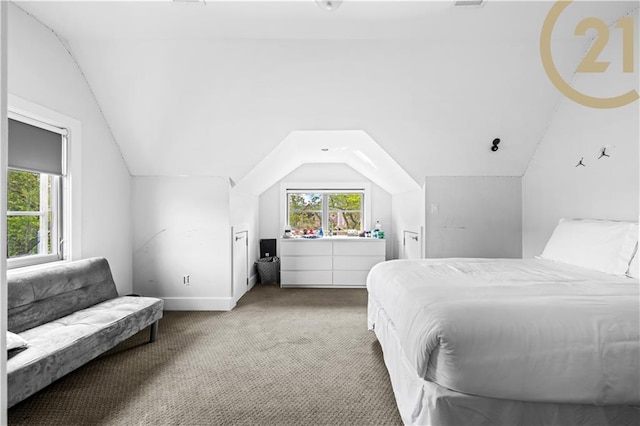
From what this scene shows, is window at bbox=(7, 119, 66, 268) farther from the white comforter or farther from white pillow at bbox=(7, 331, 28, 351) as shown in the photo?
the white comforter

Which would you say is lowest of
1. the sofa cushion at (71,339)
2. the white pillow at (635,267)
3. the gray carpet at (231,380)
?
the gray carpet at (231,380)

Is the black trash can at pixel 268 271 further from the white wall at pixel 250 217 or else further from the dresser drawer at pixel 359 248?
the dresser drawer at pixel 359 248

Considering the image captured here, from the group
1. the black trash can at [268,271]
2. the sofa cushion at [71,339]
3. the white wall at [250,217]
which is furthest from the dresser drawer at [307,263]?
the sofa cushion at [71,339]

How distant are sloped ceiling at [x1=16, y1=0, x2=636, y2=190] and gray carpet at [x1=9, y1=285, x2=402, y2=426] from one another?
1800 mm

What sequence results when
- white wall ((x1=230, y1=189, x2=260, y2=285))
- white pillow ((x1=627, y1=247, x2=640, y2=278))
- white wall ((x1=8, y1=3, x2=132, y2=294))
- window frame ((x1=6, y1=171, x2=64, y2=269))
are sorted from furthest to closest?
white wall ((x1=230, y1=189, x2=260, y2=285)), window frame ((x1=6, y1=171, x2=64, y2=269)), white wall ((x1=8, y1=3, x2=132, y2=294)), white pillow ((x1=627, y1=247, x2=640, y2=278))

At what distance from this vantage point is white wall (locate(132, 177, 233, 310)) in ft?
12.9

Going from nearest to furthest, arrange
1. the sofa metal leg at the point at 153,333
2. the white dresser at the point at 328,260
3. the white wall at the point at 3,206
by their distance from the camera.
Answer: the white wall at the point at 3,206
the sofa metal leg at the point at 153,333
the white dresser at the point at 328,260

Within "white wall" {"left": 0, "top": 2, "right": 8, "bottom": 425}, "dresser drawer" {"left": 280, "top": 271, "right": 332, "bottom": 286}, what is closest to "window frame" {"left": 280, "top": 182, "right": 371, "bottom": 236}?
"dresser drawer" {"left": 280, "top": 271, "right": 332, "bottom": 286}

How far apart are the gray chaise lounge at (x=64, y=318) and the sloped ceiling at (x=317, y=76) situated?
151 cm

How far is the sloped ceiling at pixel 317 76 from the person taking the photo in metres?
2.51

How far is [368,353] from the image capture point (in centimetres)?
275

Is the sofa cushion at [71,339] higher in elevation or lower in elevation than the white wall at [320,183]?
lower

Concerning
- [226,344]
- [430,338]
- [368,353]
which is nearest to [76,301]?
[226,344]

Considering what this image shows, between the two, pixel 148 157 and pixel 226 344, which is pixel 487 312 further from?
pixel 148 157
